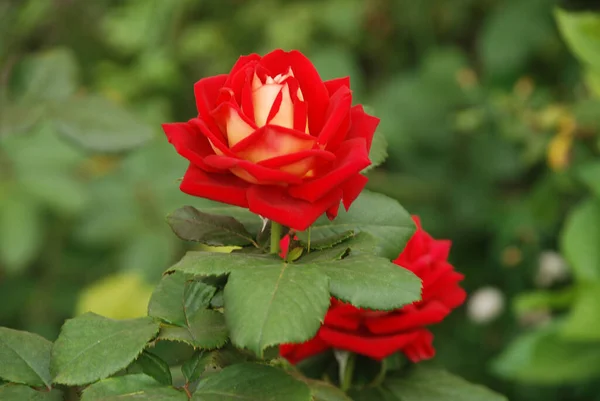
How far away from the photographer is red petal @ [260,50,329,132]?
16.1 inches

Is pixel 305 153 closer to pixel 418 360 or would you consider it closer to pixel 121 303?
pixel 418 360

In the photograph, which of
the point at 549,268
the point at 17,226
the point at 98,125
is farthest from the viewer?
the point at 549,268

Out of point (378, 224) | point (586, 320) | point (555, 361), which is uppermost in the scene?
point (378, 224)

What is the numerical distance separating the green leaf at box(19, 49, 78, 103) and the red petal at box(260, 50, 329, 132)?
61 centimetres

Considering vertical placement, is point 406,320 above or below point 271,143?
below

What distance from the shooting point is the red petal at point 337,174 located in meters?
0.37

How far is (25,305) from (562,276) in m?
1.08

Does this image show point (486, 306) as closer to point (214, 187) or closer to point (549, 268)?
point (549, 268)

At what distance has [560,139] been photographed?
1304 mm

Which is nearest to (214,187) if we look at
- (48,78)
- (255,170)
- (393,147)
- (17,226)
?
(255,170)

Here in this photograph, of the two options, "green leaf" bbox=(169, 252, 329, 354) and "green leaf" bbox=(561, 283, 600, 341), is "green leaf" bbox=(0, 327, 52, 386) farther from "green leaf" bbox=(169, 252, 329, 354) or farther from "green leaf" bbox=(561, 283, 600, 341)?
"green leaf" bbox=(561, 283, 600, 341)

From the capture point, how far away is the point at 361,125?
406 millimetres

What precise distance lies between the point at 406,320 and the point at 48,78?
70 centimetres

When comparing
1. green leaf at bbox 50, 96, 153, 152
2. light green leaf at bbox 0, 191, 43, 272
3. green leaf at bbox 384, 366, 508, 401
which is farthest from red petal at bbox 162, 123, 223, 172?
light green leaf at bbox 0, 191, 43, 272
